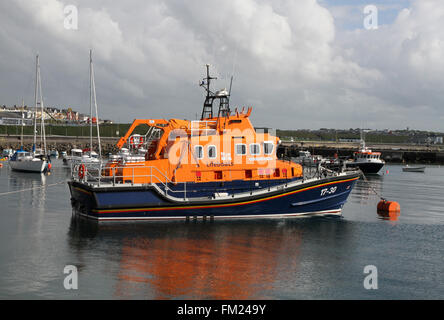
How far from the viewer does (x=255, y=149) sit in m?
19.0

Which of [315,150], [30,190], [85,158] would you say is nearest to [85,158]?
[85,158]

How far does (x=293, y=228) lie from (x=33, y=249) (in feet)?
29.8

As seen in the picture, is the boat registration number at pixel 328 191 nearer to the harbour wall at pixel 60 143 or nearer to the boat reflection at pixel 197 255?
the boat reflection at pixel 197 255

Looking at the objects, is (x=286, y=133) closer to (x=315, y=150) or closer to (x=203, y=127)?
(x=315, y=150)

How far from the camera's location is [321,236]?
16984mm

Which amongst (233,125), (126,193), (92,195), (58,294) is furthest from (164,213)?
(58,294)

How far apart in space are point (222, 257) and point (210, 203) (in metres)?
4.43

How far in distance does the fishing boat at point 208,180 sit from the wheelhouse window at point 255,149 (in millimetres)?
40

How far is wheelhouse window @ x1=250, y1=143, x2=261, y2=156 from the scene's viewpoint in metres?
19.0

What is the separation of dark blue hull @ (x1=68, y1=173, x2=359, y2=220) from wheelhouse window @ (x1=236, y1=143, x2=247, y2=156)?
5.55ft

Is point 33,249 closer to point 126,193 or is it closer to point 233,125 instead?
point 126,193

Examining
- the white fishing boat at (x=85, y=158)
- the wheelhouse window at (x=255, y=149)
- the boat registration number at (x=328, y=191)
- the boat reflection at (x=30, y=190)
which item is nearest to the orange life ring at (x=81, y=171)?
the boat reflection at (x=30, y=190)

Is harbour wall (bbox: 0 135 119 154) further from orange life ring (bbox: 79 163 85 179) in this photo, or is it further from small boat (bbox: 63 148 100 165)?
orange life ring (bbox: 79 163 85 179)

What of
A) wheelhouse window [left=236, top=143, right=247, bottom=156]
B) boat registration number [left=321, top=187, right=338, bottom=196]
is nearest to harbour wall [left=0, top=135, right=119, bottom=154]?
wheelhouse window [left=236, top=143, right=247, bottom=156]
